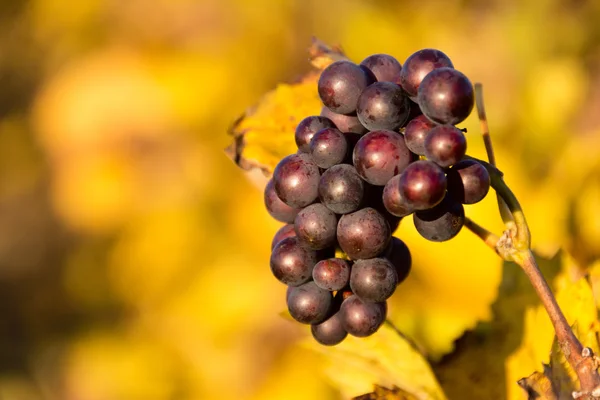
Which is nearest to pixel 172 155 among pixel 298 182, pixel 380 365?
pixel 380 365

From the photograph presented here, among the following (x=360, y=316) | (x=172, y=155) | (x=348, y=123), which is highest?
(x=172, y=155)

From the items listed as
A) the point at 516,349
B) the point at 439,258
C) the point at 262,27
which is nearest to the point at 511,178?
the point at 439,258

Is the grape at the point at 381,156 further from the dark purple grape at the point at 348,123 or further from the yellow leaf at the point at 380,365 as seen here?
the yellow leaf at the point at 380,365

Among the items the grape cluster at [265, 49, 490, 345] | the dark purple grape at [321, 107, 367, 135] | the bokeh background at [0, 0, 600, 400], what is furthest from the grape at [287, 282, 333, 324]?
the bokeh background at [0, 0, 600, 400]

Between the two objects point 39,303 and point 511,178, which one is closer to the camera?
point 511,178

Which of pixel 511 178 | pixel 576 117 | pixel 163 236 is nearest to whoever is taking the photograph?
pixel 511 178

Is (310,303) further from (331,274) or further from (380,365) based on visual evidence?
(380,365)

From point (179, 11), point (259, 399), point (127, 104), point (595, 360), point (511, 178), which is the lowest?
point (595, 360)

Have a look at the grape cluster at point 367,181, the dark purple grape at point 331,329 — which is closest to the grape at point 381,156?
the grape cluster at point 367,181

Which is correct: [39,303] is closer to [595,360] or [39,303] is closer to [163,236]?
[163,236]
